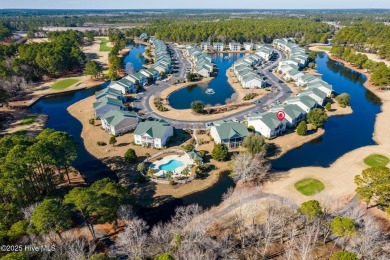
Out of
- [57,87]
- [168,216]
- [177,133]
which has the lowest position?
[168,216]

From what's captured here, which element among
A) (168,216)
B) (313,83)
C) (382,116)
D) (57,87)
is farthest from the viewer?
(57,87)

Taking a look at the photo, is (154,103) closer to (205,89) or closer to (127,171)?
(205,89)

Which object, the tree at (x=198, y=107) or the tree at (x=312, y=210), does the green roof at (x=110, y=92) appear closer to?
the tree at (x=198, y=107)

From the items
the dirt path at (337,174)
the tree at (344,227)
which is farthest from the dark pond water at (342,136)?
the tree at (344,227)

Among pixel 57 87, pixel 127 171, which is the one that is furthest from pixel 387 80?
pixel 57 87

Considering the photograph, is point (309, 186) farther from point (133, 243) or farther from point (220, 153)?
point (133, 243)
